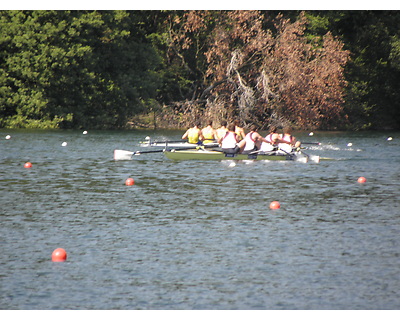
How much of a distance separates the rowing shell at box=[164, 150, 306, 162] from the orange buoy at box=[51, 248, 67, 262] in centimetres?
1474

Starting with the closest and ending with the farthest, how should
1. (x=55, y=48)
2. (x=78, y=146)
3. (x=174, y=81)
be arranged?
1. (x=78, y=146)
2. (x=55, y=48)
3. (x=174, y=81)

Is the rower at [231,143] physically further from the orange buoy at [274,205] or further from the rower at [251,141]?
the orange buoy at [274,205]

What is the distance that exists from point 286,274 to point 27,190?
30.8 feet

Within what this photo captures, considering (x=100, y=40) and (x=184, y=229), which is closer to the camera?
(x=184, y=229)

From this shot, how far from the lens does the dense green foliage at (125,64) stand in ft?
153

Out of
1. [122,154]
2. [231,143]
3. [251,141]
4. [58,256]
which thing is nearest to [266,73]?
[122,154]

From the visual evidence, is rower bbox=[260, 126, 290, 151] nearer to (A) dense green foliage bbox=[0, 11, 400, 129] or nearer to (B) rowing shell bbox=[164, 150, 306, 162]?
(B) rowing shell bbox=[164, 150, 306, 162]

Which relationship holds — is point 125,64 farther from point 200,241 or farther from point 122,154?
point 200,241

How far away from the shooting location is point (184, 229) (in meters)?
11.6

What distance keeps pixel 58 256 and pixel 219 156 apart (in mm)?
15320

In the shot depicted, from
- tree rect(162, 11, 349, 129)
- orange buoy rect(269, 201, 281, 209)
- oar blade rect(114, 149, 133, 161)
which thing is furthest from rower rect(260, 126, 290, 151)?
tree rect(162, 11, 349, 129)

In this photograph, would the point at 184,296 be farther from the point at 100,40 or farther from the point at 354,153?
the point at 100,40

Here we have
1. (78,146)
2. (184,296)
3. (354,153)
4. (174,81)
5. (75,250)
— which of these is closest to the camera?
(184,296)

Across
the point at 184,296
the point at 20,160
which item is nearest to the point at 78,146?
the point at 20,160
